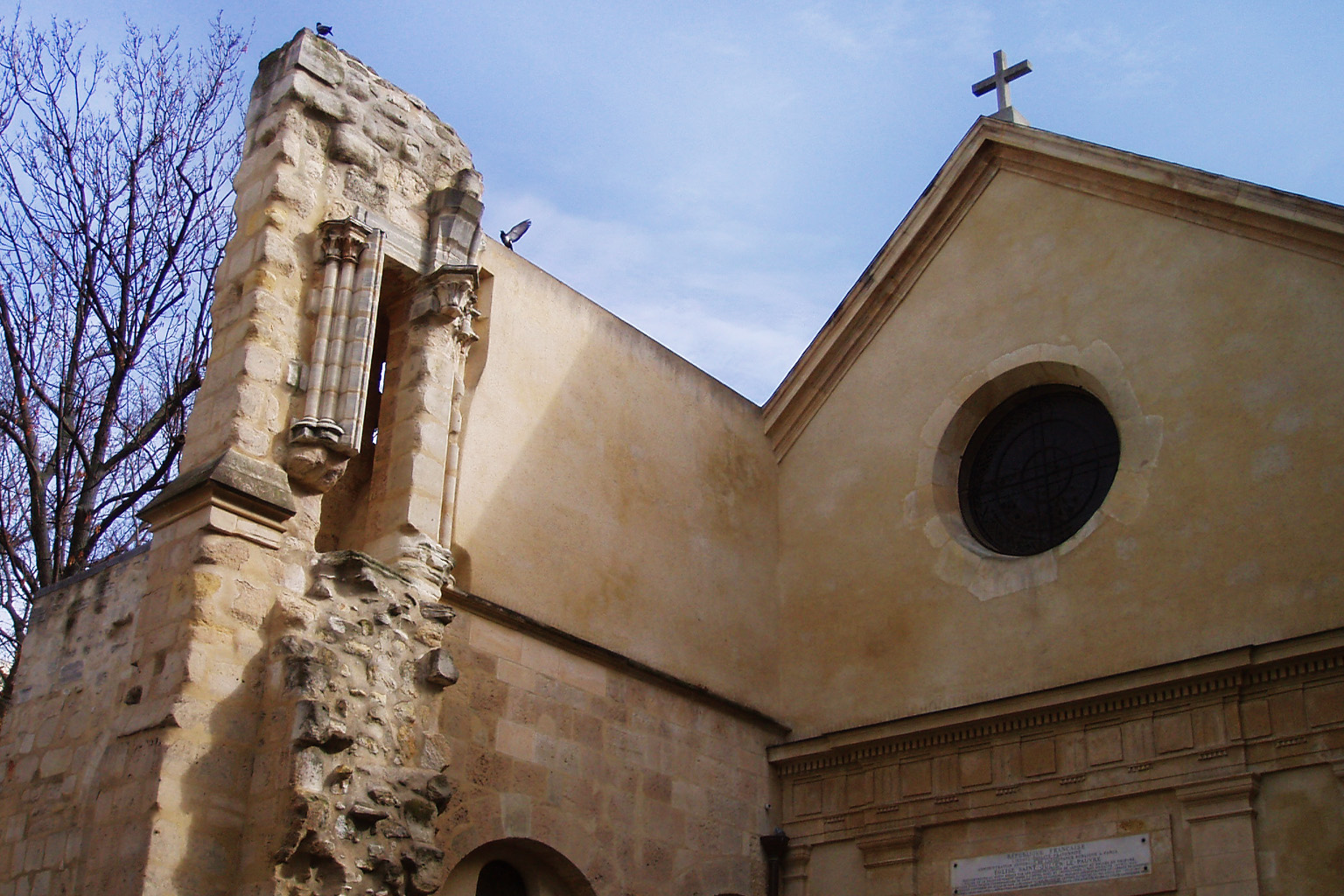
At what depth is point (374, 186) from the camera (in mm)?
8602

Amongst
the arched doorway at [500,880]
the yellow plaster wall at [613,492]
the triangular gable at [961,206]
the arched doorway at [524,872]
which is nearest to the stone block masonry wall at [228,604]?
the yellow plaster wall at [613,492]

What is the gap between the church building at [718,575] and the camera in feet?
23.2

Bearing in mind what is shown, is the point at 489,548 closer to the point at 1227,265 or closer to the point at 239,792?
the point at 239,792

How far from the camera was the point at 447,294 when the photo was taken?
8695 mm

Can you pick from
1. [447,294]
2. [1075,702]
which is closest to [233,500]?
[447,294]

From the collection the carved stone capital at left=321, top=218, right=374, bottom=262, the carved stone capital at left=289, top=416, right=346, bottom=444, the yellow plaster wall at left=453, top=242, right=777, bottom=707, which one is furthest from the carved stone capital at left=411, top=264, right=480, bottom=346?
the carved stone capital at left=289, top=416, right=346, bottom=444

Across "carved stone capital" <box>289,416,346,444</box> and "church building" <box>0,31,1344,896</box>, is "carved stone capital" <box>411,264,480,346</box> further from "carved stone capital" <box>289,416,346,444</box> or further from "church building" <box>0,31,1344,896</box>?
"carved stone capital" <box>289,416,346,444</box>

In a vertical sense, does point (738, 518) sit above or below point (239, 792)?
above

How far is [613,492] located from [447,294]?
201 centimetres

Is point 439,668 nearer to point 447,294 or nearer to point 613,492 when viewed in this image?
point 447,294

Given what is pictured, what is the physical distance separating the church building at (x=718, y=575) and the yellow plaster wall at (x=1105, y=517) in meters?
0.03

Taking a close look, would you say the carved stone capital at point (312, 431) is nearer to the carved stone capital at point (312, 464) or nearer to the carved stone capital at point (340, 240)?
the carved stone capital at point (312, 464)

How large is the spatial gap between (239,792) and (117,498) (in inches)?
208

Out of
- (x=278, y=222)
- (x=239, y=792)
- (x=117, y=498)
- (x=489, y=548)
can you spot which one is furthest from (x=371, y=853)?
(x=117, y=498)
